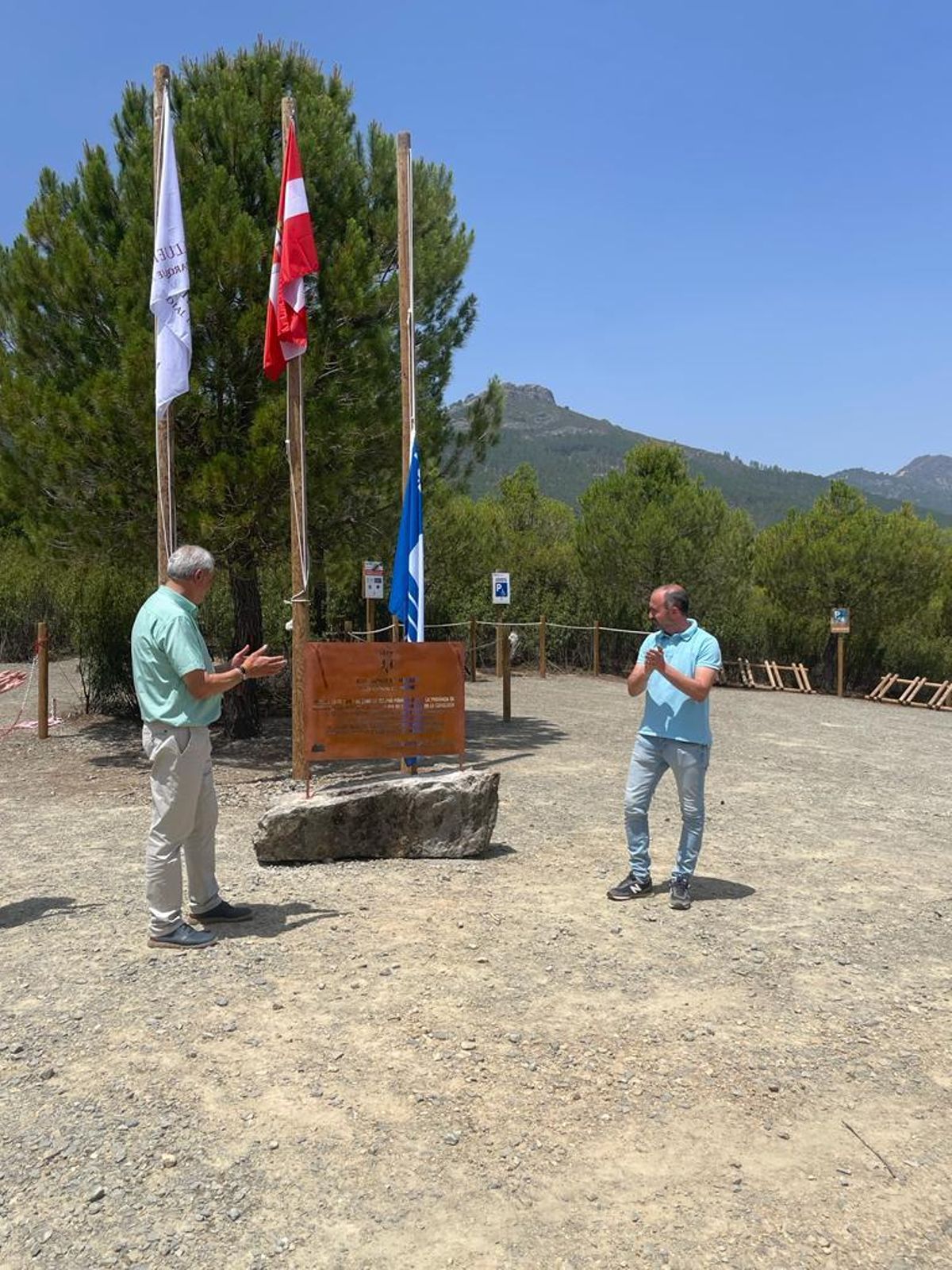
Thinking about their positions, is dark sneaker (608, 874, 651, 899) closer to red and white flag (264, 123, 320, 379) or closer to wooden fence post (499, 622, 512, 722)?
red and white flag (264, 123, 320, 379)

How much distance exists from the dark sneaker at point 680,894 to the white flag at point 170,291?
5.75m

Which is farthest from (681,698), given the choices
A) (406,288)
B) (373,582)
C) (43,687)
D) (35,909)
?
(373,582)

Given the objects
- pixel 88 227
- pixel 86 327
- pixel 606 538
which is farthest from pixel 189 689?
pixel 606 538

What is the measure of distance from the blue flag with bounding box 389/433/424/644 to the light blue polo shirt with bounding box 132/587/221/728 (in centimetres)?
446

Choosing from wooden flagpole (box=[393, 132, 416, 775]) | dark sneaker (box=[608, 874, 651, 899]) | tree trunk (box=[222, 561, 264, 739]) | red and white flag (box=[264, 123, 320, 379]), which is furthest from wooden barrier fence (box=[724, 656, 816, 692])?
dark sneaker (box=[608, 874, 651, 899])

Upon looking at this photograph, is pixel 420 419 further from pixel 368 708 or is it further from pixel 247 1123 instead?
pixel 247 1123

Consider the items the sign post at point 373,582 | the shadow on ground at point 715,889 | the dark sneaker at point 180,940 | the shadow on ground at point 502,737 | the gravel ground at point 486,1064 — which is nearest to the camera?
the gravel ground at point 486,1064

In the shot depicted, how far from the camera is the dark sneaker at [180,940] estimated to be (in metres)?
4.53

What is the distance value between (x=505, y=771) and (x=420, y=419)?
4.30 meters

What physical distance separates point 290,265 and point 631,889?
573 centimetres

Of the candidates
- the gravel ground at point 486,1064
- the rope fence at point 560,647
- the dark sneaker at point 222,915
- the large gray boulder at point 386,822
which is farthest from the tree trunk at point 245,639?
the rope fence at point 560,647

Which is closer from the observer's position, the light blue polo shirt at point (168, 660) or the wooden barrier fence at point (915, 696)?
the light blue polo shirt at point (168, 660)

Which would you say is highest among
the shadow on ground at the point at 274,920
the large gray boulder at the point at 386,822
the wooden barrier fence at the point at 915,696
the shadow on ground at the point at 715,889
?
the large gray boulder at the point at 386,822

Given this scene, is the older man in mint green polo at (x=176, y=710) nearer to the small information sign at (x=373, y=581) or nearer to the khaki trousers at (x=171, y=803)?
the khaki trousers at (x=171, y=803)
